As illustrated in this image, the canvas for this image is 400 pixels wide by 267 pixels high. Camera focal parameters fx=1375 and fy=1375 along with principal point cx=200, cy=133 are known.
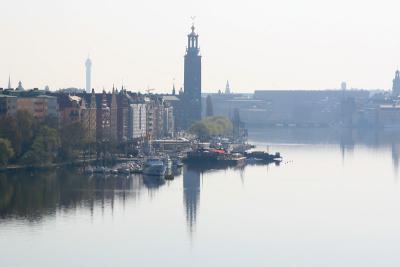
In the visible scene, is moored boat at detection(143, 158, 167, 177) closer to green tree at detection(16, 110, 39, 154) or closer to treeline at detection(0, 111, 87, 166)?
treeline at detection(0, 111, 87, 166)

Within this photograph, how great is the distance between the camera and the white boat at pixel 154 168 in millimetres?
48794

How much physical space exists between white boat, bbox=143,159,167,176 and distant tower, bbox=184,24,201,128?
35.3 m

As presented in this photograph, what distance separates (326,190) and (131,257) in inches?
628

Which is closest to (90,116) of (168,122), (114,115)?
(114,115)

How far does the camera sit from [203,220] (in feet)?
117

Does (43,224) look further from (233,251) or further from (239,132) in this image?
(239,132)

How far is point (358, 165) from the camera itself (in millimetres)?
57531

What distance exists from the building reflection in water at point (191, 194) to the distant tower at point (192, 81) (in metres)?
32.4

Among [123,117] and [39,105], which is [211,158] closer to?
[39,105]

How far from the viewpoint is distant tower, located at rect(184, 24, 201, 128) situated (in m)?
85.9

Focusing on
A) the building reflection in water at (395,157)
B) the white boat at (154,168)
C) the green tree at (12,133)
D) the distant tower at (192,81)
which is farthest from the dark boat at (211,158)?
the distant tower at (192,81)

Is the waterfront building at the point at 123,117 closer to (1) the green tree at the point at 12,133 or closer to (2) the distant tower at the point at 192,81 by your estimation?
(1) the green tree at the point at 12,133

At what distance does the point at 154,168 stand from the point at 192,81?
37665 millimetres

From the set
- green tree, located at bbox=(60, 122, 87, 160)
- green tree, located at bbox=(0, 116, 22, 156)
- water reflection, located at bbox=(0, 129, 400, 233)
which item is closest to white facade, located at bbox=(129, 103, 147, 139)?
green tree, located at bbox=(60, 122, 87, 160)
